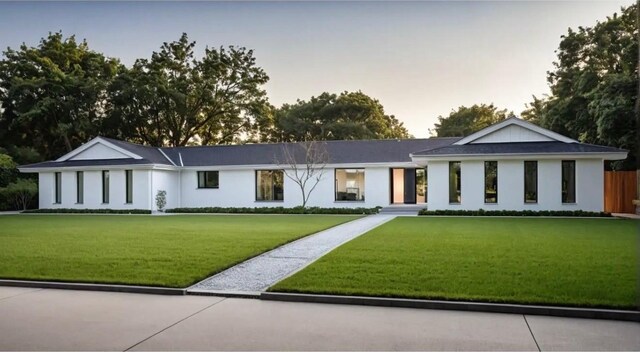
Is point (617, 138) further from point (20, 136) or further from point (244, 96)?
point (20, 136)

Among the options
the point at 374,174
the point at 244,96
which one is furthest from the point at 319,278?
the point at 244,96

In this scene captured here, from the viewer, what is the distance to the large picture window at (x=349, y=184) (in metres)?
25.4

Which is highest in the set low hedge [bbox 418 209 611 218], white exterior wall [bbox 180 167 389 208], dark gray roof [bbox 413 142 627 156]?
dark gray roof [bbox 413 142 627 156]

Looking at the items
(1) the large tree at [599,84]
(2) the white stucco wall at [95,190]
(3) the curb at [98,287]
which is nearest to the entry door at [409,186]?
(1) the large tree at [599,84]

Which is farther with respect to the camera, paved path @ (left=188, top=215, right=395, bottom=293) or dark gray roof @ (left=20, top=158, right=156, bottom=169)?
dark gray roof @ (left=20, top=158, right=156, bottom=169)

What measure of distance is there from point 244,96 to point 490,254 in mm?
32116

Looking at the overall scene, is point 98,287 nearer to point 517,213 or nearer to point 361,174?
point 517,213

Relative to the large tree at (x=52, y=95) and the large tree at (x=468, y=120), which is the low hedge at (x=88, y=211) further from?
the large tree at (x=468, y=120)

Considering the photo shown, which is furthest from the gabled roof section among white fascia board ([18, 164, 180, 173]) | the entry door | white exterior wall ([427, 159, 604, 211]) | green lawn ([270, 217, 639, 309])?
white fascia board ([18, 164, 180, 173])

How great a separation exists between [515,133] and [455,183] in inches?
141

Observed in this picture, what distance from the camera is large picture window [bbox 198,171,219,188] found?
26.9 metres

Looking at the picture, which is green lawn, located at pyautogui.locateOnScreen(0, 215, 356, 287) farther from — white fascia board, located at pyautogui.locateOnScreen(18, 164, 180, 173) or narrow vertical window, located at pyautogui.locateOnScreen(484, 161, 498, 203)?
narrow vertical window, located at pyautogui.locateOnScreen(484, 161, 498, 203)

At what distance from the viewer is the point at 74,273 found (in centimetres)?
756

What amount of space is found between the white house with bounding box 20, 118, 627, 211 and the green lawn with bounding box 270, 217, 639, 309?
820cm
